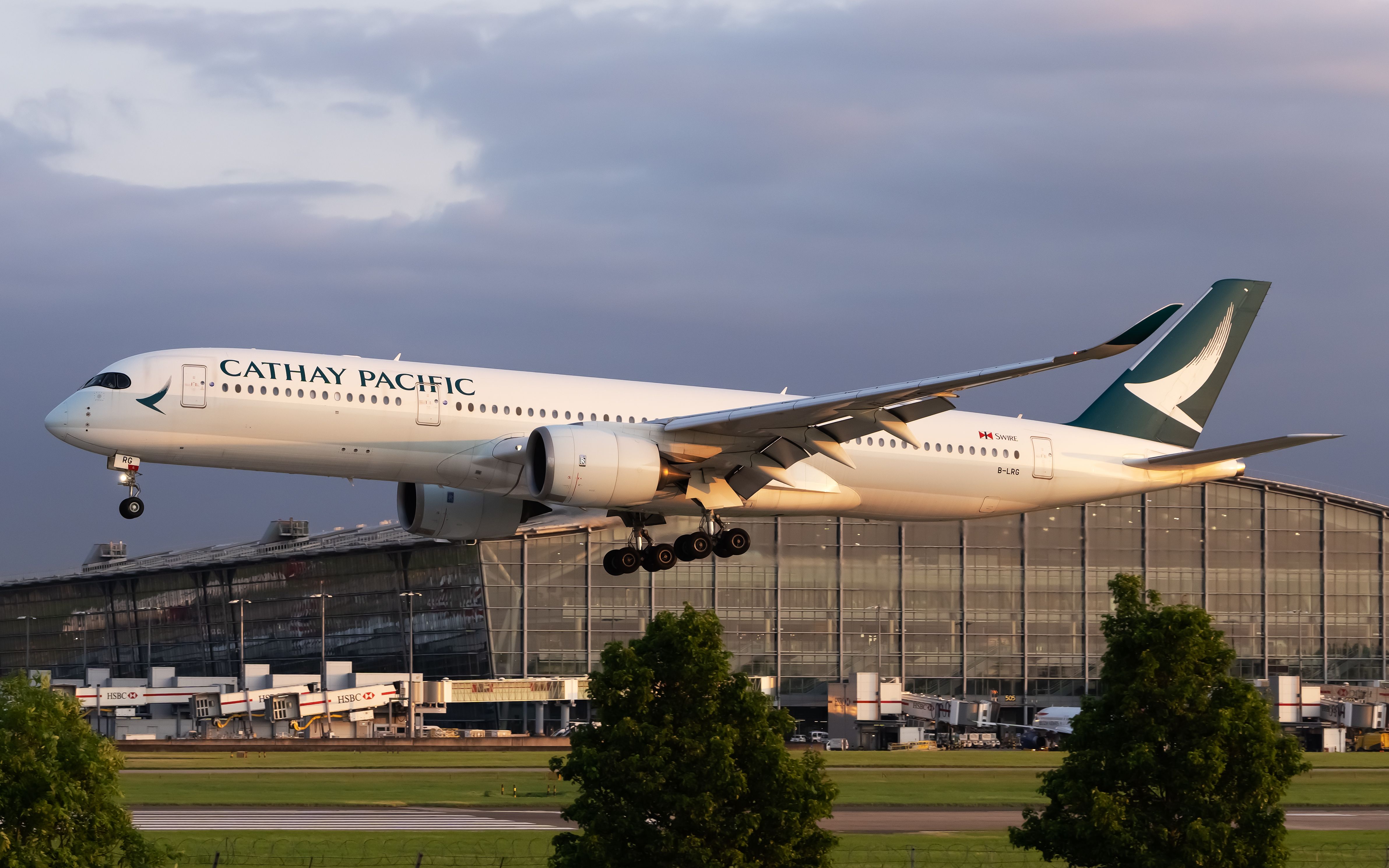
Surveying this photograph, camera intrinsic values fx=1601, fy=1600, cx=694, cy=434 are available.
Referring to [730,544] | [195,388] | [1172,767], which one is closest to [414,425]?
[195,388]

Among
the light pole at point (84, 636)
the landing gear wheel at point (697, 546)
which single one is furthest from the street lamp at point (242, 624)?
the landing gear wheel at point (697, 546)

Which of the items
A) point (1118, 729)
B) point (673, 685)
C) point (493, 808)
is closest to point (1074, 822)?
point (1118, 729)

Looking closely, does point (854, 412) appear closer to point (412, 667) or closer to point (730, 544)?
point (730, 544)

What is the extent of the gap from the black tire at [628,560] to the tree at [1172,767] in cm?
1983

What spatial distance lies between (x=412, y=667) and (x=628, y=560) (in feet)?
213

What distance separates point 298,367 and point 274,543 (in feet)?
330

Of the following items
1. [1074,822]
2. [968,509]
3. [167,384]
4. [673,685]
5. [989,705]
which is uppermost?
[167,384]

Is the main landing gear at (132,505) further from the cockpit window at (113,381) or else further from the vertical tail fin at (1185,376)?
the vertical tail fin at (1185,376)

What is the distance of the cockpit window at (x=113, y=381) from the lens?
3800cm

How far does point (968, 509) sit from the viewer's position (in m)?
46.9

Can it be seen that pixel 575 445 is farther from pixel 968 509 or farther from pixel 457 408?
pixel 968 509

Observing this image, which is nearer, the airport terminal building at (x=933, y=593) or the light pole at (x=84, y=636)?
the airport terminal building at (x=933, y=593)

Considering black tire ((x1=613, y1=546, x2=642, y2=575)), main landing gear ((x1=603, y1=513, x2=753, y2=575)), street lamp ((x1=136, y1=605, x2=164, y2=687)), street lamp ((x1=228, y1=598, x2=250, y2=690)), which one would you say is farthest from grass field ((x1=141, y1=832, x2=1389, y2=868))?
street lamp ((x1=136, y1=605, x2=164, y2=687))

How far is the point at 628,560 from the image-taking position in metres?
44.9
